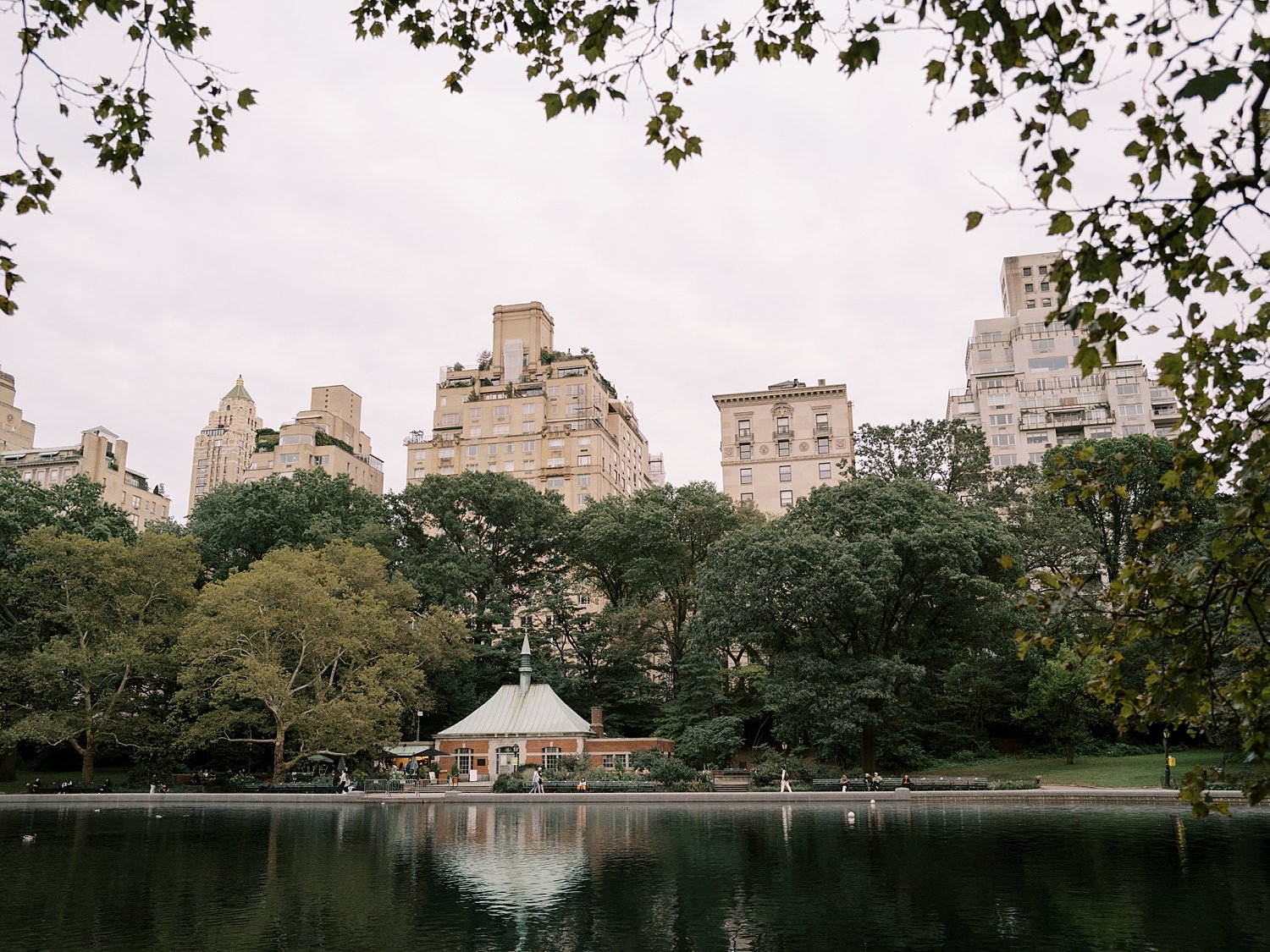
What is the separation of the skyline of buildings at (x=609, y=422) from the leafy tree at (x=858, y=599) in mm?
30394

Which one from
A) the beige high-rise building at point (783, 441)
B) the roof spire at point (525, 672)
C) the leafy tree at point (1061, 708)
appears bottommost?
the leafy tree at point (1061, 708)

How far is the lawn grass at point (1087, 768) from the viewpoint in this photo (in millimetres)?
43719

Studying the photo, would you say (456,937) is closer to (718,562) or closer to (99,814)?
(99,814)

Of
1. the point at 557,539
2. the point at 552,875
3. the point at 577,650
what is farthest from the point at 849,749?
the point at 552,875

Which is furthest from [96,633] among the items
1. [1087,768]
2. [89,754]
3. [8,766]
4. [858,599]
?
[1087,768]

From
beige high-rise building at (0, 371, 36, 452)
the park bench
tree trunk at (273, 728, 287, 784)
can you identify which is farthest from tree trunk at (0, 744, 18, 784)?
beige high-rise building at (0, 371, 36, 452)

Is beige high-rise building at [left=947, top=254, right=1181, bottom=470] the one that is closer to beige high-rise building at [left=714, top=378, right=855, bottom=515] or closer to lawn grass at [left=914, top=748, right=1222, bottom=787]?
beige high-rise building at [left=714, top=378, right=855, bottom=515]

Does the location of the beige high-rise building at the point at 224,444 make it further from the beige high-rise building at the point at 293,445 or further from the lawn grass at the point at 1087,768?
the lawn grass at the point at 1087,768

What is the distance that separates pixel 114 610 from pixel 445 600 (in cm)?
1796

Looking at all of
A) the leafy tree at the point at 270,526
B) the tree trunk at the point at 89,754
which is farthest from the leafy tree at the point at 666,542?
the tree trunk at the point at 89,754

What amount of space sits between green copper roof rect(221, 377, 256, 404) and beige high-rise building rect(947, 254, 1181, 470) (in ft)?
423

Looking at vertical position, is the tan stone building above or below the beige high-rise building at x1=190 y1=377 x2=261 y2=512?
below

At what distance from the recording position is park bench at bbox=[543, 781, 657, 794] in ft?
153

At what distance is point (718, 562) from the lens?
167ft
